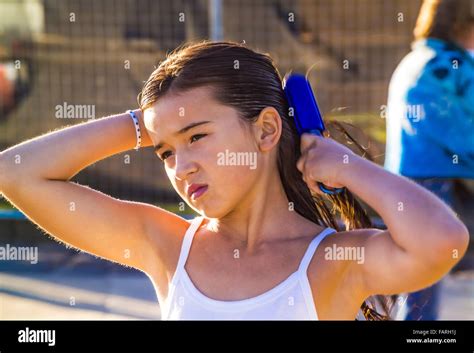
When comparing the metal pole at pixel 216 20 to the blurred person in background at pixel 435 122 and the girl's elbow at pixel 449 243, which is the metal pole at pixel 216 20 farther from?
the girl's elbow at pixel 449 243

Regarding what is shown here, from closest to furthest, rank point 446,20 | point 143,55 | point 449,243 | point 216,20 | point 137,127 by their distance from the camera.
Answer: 1. point 449,243
2. point 137,127
3. point 446,20
4. point 216,20
5. point 143,55

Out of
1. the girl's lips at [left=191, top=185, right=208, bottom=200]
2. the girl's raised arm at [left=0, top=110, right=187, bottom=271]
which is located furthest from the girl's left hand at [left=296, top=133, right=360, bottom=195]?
the girl's raised arm at [left=0, top=110, right=187, bottom=271]

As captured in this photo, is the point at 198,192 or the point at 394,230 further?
the point at 198,192

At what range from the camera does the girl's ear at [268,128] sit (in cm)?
236

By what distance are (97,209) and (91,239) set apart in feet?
0.26

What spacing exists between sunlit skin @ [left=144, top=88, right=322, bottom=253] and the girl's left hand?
10 cm

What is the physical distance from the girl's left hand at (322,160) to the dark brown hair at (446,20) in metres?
2.12

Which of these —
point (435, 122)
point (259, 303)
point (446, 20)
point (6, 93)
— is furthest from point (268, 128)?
point (6, 93)

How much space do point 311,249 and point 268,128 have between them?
32 centimetres

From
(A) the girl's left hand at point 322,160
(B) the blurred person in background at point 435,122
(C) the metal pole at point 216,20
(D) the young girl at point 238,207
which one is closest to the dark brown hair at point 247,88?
(D) the young girl at point 238,207

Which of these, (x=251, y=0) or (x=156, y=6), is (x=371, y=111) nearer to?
(x=251, y=0)

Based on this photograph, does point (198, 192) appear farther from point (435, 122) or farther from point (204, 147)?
point (435, 122)

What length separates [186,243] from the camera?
242 cm
